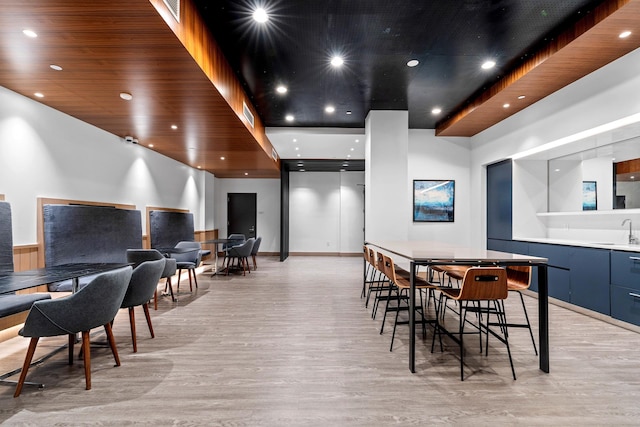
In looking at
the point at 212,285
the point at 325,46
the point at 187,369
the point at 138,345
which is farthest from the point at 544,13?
the point at 212,285

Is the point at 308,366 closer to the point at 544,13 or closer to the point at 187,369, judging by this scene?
the point at 187,369

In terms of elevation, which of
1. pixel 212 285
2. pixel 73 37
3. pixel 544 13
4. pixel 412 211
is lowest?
pixel 212 285

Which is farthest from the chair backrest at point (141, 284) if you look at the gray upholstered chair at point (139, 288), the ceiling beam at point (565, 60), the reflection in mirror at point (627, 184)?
the reflection in mirror at point (627, 184)

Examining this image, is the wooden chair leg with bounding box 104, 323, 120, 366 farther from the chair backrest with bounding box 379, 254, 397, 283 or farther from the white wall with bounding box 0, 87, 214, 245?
the chair backrest with bounding box 379, 254, 397, 283

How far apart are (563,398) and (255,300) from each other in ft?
12.4

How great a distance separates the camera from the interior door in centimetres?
1082

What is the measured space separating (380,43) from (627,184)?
3804mm

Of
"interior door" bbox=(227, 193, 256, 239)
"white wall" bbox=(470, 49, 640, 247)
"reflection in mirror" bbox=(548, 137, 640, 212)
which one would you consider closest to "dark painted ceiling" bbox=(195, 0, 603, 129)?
"white wall" bbox=(470, 49, 640, 247)

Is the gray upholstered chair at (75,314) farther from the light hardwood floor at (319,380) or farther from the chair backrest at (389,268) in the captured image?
the chair backrest at (389,268)

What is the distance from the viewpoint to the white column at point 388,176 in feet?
18.5

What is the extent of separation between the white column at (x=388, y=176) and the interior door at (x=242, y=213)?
612cm

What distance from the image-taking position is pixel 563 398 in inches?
84.6

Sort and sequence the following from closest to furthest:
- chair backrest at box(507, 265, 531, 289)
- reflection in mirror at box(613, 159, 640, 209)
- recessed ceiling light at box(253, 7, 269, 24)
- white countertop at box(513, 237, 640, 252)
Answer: chair backrest at box(507, 265, 531, 289)
recessed ceiling light at box(253, 7, 269, 24)
white countertop at box(513, 237, 640, 252)
reflection in mirror at box(613, 159, 640, 209)

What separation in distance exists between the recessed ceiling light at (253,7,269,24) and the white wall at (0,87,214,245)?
2.98 metres
